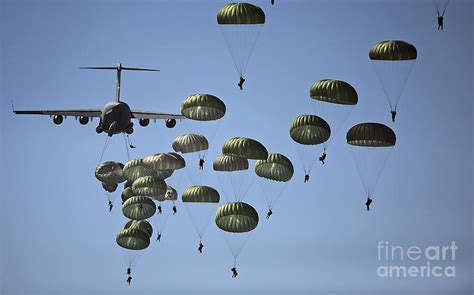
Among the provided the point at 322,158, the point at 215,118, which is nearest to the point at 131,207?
the point at 215,118

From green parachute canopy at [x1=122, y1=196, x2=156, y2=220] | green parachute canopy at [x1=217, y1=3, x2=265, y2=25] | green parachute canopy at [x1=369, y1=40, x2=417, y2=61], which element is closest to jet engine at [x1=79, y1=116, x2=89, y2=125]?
green parachute canopy at [x1=122, y1=196, x2=156, y2=220]

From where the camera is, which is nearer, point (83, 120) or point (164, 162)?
point (164, 162)

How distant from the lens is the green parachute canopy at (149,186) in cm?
8475

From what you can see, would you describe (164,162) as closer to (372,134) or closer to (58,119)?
(372,134)

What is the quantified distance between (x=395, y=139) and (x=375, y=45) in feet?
24.5

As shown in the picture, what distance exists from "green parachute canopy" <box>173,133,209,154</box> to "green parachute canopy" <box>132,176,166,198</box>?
410 cm

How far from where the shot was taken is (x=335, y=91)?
7600cm

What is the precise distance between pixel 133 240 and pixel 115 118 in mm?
17147

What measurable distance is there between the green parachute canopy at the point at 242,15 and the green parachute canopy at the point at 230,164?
14.2 meters

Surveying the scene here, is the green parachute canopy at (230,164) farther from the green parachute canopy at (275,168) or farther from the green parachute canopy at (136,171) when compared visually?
the green parachute canopy at (136,171)

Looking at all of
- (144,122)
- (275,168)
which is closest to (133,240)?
(275,168)

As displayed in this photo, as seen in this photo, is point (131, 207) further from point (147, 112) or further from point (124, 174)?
point (147, 112)

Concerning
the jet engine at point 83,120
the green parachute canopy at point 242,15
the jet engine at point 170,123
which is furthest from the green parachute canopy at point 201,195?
the jet engine at point 170,123

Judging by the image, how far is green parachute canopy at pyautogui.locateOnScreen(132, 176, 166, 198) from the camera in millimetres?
84750
